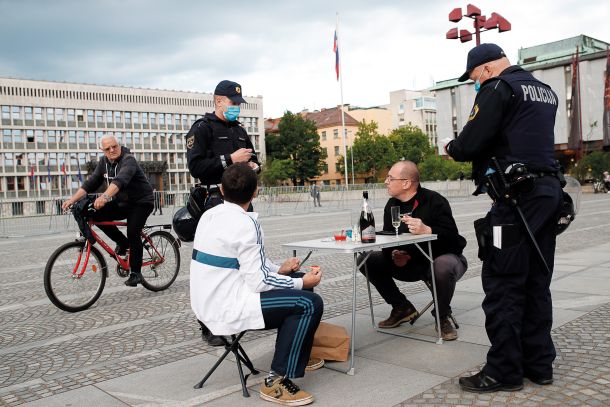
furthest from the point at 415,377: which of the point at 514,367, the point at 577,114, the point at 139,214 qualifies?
the point at 577,114

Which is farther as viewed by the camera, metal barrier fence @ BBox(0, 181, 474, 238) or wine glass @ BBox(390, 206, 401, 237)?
metal barrier fence @ BBox(0, 181, 474, 238)

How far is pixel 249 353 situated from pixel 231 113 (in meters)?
1.98

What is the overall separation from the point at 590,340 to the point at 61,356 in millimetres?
4085

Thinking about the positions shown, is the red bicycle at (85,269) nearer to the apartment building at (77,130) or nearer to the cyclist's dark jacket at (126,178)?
the cyclist's dark jacket at (126,178)

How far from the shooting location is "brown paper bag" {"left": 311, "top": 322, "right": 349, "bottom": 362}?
4188 mm

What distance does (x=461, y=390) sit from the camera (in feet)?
11.7

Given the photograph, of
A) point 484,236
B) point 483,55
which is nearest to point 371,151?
point 483,55

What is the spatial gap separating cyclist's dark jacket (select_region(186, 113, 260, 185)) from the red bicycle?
2.25 m

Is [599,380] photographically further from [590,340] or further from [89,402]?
[89,402]

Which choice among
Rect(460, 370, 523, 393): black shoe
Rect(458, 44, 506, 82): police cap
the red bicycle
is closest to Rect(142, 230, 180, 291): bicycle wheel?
the red bicycle

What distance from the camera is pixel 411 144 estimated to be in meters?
96.9

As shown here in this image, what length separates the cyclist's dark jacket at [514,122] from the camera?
348 centimetres

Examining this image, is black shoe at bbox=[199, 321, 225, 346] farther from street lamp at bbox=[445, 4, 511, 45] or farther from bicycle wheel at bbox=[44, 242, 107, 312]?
street lamp at bbox=[445, 4, 511, 45]

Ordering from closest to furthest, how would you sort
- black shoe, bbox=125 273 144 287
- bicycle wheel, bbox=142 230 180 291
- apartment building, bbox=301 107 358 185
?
black shoe, bbox=125 273 144 287, bicycle wheel, bbox=142 230 180 291, apartment building, bbox=301 107 358 185
